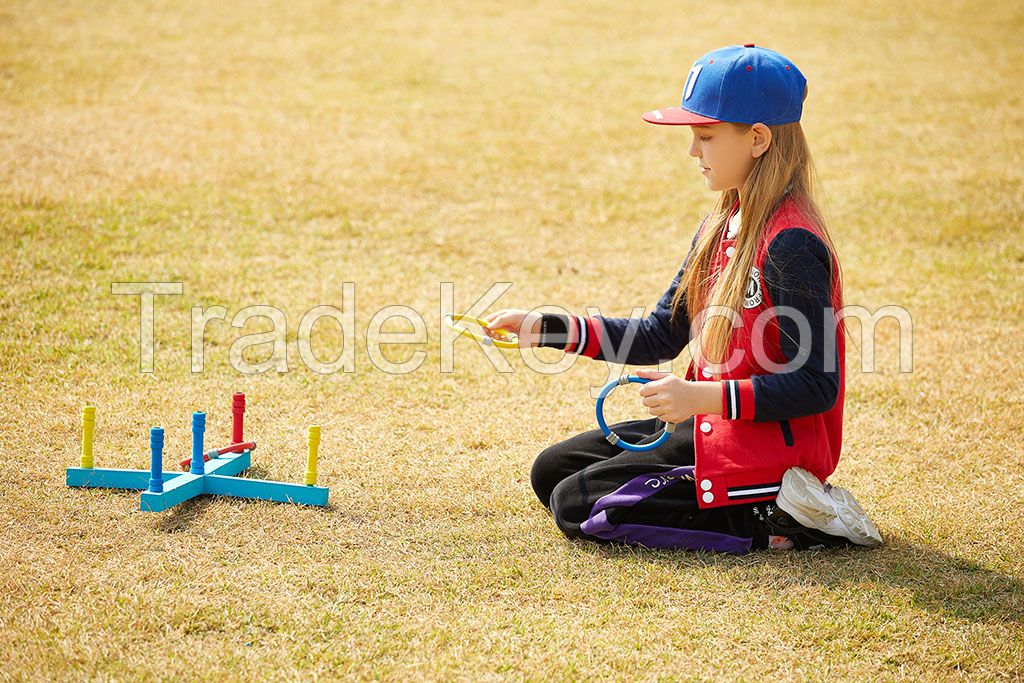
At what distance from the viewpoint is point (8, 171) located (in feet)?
24.2

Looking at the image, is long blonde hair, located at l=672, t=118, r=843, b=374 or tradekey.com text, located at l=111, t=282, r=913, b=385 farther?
tradekey.com text, located at l=111, t=282, r=913, b=385

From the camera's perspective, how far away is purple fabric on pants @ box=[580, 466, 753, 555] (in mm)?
3391

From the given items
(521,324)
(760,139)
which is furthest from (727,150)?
(521,324)

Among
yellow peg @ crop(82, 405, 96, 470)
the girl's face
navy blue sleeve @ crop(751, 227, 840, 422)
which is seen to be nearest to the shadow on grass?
navy blue sleeve @ crop(751, 227, 840, 422)

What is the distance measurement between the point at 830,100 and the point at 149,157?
20.3ft

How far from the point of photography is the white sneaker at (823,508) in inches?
128

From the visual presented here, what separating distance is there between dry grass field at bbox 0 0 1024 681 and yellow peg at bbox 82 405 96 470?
0.41ft

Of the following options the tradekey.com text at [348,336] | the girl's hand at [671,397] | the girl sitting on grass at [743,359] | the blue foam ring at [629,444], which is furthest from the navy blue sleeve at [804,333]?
the tradekey.com text at [348,336]

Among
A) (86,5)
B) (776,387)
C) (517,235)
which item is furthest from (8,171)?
(776,387)

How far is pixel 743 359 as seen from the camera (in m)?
3.29

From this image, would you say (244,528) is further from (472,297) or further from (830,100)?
(830,100)

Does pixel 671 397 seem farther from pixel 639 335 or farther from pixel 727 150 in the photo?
pixel 727 150

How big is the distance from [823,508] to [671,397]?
639 millimetres

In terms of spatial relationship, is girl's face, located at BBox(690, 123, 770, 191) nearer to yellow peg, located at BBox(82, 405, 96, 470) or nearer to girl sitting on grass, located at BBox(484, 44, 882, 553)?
girl sitting on grass, located at BBox(484, 44, 882, 553)
